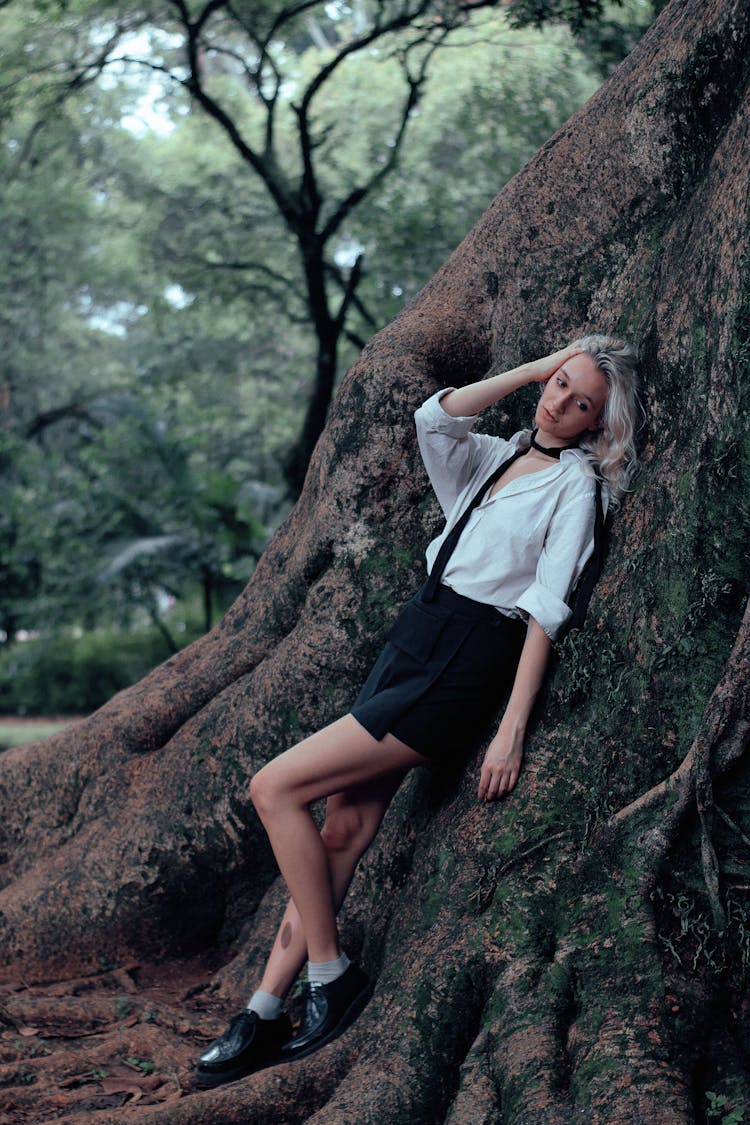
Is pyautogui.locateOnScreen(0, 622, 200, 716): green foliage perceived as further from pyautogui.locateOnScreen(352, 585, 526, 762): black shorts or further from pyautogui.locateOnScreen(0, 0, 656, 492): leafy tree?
pyautogui.locateOnScreen(352, 585, 526, 762): black shorts

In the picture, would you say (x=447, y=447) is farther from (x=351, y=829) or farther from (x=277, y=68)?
(x=277, y=68)

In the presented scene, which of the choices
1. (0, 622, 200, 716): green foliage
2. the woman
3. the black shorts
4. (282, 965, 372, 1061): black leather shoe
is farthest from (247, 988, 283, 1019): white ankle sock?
(0, 622, 200, 716): green foliage

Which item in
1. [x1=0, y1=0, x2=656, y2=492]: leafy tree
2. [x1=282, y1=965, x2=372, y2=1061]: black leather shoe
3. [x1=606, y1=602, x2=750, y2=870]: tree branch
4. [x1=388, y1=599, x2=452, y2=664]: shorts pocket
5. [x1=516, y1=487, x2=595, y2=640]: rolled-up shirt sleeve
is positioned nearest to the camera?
[x1=606, y1=602, x2=750, y2=870]: tree branch

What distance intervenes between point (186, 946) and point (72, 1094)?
49.8 inches

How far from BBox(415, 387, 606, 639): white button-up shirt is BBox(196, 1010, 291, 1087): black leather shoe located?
5.38ft

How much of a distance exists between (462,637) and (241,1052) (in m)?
1.59

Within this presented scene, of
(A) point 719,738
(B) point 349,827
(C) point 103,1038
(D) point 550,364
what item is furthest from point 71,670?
(A) point 719,738

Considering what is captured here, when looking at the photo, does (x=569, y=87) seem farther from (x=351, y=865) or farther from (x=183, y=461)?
(x=351, y=865)

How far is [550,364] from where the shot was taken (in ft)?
12.3

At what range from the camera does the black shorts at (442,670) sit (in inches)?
148

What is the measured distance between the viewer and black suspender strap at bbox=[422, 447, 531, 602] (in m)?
3.83

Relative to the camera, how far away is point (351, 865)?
4184 millimetres

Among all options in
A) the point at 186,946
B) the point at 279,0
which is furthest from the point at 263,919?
the point at 279,0

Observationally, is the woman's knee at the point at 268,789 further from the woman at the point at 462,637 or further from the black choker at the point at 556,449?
the black choker at the point at 556,449
